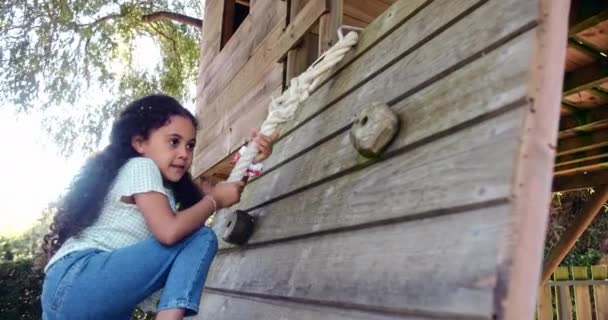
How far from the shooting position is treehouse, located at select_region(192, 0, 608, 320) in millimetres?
856

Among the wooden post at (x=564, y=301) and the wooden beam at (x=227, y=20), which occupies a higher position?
the wooden beam at (x=227, y=20)

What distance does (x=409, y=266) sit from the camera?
102cm

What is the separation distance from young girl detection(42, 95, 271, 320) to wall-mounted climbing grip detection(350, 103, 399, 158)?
588 millimetres

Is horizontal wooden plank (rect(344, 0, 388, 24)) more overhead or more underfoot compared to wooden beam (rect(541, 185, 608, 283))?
more overhead

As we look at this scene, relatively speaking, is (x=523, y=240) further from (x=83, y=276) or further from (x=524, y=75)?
(x=83, y=276)

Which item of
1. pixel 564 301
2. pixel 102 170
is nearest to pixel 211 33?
pixel 102 170

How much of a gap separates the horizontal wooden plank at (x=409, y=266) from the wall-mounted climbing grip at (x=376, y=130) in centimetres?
14

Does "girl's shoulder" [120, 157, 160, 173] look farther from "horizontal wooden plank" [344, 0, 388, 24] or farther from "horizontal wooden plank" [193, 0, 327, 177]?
"horizontal wooden plank" [344, 0, 388, 24]

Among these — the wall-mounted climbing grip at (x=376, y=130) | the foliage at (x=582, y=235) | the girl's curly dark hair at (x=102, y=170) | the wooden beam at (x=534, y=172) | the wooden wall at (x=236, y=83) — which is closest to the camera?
the wooden beam at (x=534, y=172)

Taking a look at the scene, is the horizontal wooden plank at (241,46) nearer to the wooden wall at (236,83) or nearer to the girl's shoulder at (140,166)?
the wooden wall at (236,83)

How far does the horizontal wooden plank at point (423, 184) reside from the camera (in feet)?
2.99

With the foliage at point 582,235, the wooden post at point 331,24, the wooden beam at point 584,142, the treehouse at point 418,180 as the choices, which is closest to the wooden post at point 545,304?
the wooden beam at point 584,142

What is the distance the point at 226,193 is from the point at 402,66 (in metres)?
0.74

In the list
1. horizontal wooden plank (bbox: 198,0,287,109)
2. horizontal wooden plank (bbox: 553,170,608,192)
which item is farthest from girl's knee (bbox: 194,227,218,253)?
horizontal wooden plank (bbox: 553,170,608,192)
